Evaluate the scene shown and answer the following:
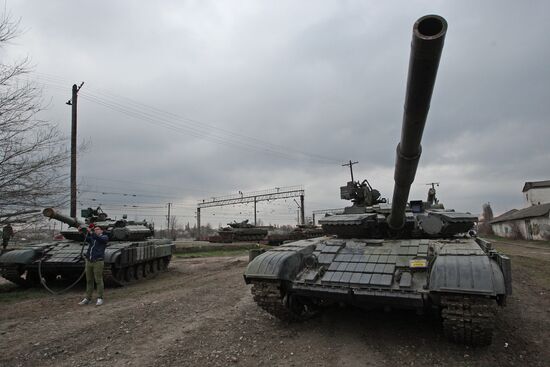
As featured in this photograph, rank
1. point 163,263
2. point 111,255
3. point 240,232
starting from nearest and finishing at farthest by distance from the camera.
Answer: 1. point 111,255
2. point 163,263
3. point 240,232

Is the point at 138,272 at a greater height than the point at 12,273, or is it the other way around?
the point at 12,273

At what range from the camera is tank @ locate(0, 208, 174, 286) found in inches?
412

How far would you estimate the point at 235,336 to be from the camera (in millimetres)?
5742

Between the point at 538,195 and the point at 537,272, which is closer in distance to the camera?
the point at 537,272

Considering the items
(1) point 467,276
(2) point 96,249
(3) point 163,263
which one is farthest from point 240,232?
(1) point 467,276

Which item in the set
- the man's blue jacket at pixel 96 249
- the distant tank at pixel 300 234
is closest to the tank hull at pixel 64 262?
the man's blue jacket at pixel 96 249

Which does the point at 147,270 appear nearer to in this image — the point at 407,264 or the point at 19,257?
the point at 19,257

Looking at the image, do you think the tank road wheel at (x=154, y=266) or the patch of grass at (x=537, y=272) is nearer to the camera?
the patch of grass at (x=537, y=272)

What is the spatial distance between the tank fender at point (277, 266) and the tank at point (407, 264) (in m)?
0.01

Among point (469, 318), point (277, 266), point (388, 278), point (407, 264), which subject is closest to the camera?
point (469, 318)

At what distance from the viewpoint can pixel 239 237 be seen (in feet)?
103

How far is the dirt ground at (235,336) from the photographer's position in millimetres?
4820

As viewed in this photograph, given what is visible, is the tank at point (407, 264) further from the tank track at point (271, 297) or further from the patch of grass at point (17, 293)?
the patch of grass at point (17, 293)

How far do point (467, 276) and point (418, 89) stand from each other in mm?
2437
